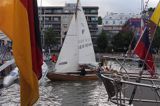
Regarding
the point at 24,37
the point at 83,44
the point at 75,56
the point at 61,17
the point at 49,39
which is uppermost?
the point at 24,37

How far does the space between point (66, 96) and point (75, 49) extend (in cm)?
1401

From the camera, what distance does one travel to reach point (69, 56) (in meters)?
40.5

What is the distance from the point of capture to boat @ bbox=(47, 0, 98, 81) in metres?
38.8

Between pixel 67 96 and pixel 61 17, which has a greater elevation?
pixel 67 96

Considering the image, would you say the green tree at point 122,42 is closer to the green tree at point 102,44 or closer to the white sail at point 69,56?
the green tree at point 102,44

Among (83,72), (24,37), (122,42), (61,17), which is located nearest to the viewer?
(24,37)

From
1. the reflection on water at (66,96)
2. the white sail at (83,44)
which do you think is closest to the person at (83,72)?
the white sail at (83,44)

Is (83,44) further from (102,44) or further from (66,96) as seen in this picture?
(102,44)

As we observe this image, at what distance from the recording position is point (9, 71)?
1407 inches

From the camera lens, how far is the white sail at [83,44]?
4175 centimetres

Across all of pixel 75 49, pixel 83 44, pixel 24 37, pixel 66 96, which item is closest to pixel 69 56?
pixel 75 49

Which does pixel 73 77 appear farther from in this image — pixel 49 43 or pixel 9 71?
pixel 49 43

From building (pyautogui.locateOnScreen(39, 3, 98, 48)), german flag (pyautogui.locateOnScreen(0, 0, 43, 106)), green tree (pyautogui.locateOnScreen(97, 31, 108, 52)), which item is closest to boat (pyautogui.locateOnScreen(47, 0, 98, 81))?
german flag (pyautogui.locateOnScreen(0, 0, 43, 106))

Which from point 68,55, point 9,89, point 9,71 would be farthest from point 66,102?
point 68,55
